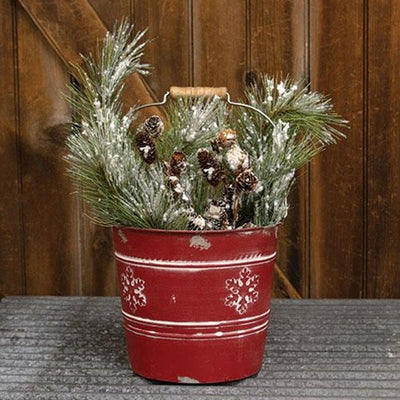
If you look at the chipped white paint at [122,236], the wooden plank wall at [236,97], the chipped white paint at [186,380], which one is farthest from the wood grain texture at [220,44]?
the chipped white paint at [186,380]

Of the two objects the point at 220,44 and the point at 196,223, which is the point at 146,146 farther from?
the point at 220,44

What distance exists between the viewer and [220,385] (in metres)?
1.15

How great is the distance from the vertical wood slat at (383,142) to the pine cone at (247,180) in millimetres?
665

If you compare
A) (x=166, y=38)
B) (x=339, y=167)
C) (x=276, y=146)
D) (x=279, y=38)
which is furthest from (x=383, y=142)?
(x=276, y=146)

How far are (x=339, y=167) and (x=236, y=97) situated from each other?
265 mm

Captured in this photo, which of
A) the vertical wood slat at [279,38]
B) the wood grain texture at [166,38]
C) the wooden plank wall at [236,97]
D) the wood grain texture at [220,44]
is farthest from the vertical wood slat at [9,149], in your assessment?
the vertical wood slat at [279,38]

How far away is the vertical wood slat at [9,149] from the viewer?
67.7 inches

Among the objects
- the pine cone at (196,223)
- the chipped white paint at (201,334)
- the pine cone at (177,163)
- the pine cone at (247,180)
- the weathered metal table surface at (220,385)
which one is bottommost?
the weathered metal table surface at (220,385)

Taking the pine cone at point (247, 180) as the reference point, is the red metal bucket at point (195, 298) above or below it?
below

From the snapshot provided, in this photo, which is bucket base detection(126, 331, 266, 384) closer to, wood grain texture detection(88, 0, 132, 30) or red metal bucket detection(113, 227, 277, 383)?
red metal bucket detection(113, 227, 277, 383)

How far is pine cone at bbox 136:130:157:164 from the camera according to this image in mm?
1147

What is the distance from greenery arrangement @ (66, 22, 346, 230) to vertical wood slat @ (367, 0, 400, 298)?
497mm

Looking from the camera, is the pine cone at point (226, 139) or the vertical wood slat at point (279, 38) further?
the vertical wood slat at point (279, 38)

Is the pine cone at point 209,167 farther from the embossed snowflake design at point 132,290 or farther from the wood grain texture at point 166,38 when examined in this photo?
the wood grain texture at point 166,38
